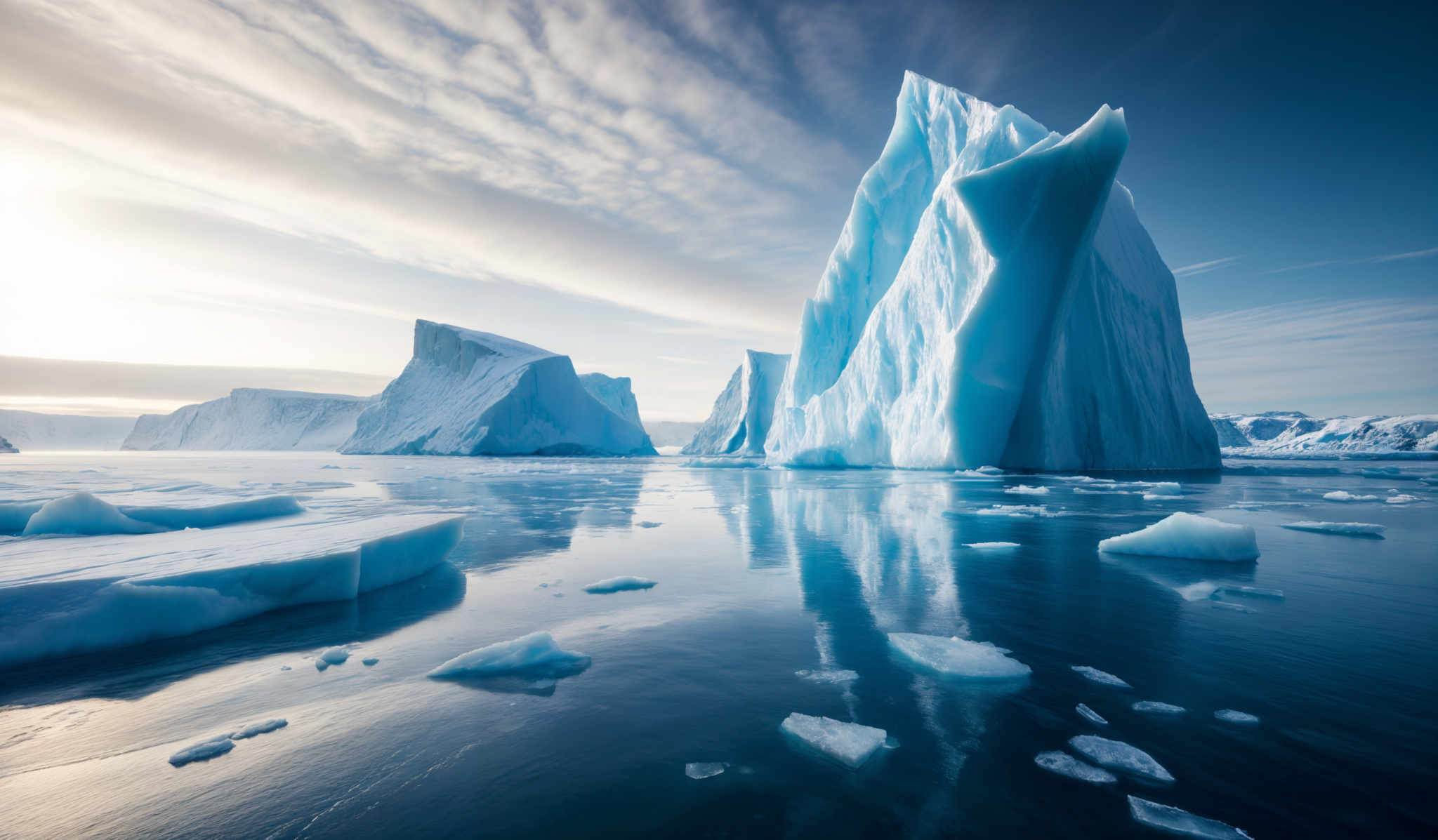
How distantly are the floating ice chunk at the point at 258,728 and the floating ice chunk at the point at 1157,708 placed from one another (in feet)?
11.0

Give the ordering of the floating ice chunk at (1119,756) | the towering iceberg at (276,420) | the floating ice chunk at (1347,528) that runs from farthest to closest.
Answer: the towering iceberg at (276,420) → the floating ice chunk at (1347,528) → the floating ice chunk at (1119,756)

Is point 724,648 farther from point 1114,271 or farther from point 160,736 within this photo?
point 1114,271

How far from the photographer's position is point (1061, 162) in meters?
14.1

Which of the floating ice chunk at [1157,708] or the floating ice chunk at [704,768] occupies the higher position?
the floating ice chunk at [1157,708]

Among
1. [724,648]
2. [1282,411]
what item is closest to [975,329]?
[724,648]

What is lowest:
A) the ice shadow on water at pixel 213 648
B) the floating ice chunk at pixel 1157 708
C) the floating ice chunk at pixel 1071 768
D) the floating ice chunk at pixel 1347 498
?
the ice shadow on water at pixel 213 648

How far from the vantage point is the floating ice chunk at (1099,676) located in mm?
2602

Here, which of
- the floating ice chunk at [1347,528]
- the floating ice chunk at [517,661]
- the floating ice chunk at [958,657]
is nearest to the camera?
the floating ice chunk at [958,657]

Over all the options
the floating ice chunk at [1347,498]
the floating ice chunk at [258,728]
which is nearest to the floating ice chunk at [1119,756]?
the floating ice chunk at [258,728]

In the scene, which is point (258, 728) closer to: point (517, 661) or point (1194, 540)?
point (517, 661)

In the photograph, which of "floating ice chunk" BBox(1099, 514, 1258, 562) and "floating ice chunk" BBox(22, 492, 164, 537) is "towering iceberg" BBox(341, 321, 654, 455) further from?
"floating ice chunk" BBox(1099, 514, 1258, 562)

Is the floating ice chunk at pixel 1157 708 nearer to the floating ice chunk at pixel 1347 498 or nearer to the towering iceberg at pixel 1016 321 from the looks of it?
the floating ice chunk at pixel 1347 498

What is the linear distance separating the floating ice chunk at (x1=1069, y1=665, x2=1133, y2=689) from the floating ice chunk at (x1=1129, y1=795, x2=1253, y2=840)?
0.99 meters

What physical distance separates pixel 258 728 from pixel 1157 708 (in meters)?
3.49
